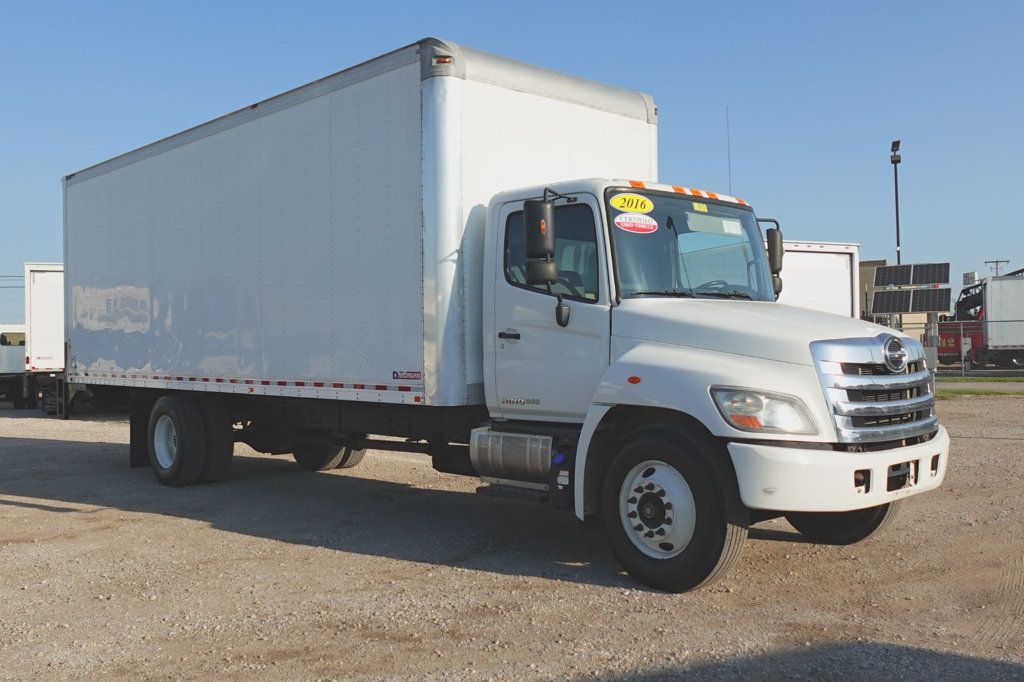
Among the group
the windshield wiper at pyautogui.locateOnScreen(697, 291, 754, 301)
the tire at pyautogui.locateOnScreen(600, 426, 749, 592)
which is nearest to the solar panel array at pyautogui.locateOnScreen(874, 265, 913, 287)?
the windshield wiper at pyautogui.locateOnScreen(697, 291, 754, 301)

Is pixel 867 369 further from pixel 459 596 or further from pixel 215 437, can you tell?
pixel 215 437

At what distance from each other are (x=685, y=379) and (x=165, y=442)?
7.69 metres

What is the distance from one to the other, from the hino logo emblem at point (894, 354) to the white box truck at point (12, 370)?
25.9 m

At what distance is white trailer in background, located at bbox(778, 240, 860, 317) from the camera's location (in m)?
19.6

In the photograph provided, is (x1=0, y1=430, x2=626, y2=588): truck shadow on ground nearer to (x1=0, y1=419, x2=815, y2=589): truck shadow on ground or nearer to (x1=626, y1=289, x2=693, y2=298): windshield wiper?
(x1=0, y1=419, x2=815, y2=589): truck shadow on ground

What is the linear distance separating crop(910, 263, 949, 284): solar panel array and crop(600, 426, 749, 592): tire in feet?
112

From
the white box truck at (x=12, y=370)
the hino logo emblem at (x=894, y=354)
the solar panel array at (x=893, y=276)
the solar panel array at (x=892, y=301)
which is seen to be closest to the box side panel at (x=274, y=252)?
the hino logo emblem at (x=894, y=354)

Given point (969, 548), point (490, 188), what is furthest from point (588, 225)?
point (969, 548)

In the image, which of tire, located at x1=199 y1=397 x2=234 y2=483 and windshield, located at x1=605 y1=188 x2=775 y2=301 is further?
tire, located at x1=199 y1=397 x2=234 y2=483

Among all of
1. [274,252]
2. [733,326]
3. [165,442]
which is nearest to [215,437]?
[165,442]

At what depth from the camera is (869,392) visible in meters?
5.88

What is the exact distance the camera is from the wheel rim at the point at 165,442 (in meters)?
11.2

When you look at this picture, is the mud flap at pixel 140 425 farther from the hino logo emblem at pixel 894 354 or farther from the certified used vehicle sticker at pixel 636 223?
the hino logo emblem at pixel 894 354

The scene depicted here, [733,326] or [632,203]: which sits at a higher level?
[632,203]
